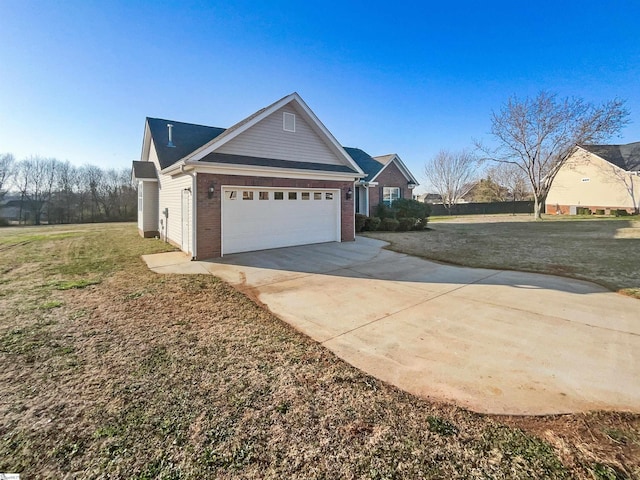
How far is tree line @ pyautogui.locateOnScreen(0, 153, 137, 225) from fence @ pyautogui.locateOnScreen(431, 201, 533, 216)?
1414 inches

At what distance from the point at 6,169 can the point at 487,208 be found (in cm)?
5640

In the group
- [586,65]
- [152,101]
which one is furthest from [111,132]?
[586,65]

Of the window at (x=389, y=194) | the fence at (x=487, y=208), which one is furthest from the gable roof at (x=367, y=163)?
the fence at (x=487, y=208)

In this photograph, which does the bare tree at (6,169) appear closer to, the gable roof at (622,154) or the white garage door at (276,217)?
the white garage door at (276,217)

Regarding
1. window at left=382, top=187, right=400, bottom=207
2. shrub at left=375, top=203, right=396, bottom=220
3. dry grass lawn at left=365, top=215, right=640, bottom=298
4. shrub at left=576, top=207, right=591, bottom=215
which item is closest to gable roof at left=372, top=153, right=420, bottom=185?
window at left=382, top=187, right=400, bottom=207

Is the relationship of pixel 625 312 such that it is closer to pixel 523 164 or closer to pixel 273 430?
pixel 273 430

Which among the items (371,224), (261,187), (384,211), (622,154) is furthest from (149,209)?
(622,154)

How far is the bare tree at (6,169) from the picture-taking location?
112 ft

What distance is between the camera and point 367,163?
76.5 feet

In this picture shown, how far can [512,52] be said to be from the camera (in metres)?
14.0

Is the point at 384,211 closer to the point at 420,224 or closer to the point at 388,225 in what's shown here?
the point at 420,224

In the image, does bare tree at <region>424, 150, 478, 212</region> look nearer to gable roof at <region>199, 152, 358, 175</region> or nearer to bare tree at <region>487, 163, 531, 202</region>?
bare tree at <region>487, 163, 531, 202</region>

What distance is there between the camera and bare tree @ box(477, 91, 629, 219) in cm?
2497

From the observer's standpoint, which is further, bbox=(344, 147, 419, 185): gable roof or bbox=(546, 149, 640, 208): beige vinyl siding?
bbox=(546, 149, 640, 208): beige vinyl siding
